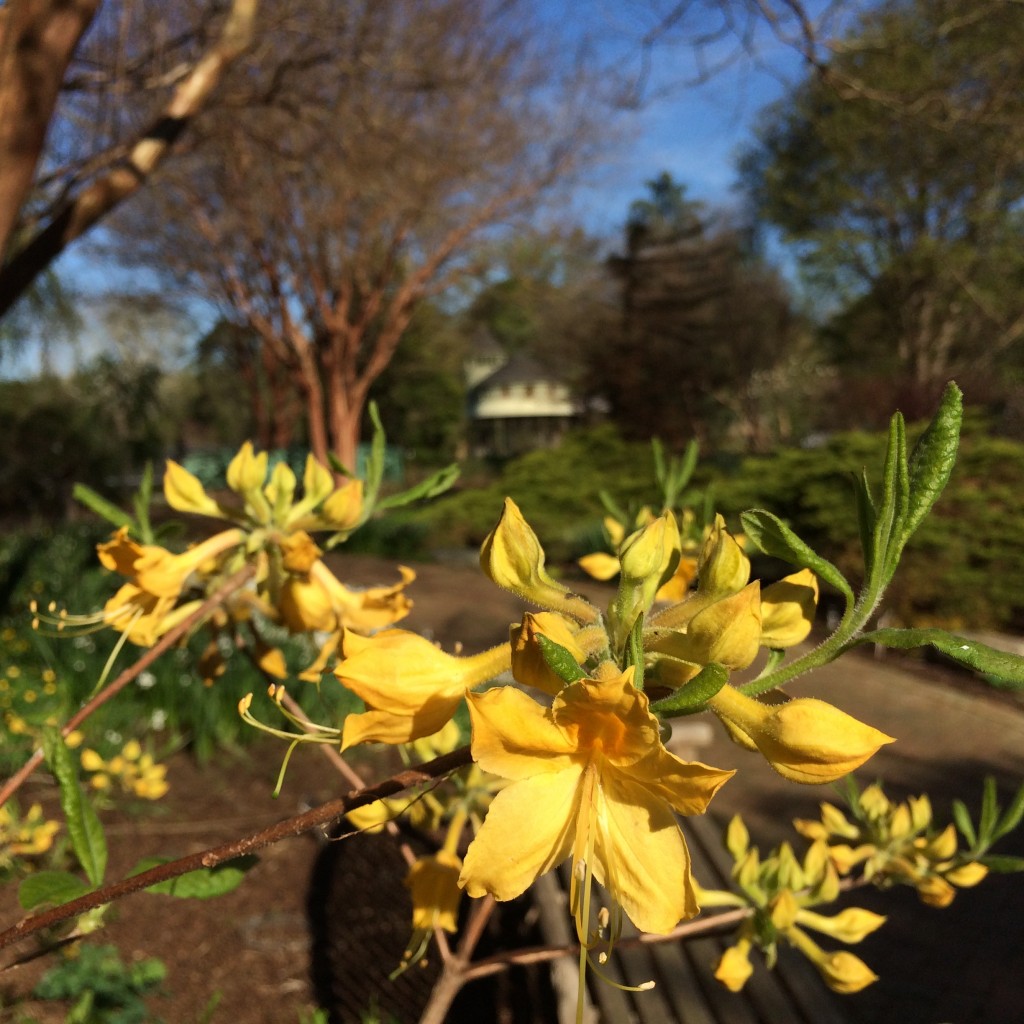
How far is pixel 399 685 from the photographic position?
0.51 meters

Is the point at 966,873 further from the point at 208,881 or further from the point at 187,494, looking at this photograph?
the point at 187,494

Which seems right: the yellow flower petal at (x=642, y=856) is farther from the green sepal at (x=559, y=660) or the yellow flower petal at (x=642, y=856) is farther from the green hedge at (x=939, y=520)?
the green hedge at (x=939, y=520)

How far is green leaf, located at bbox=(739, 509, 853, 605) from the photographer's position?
1.57ft

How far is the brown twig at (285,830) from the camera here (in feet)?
1.37

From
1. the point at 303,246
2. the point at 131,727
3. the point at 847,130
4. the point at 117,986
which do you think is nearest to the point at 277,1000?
the point at 117,986

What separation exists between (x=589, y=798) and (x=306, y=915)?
250 centimetres

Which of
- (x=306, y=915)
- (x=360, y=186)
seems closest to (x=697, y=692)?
(x=306, y=915)

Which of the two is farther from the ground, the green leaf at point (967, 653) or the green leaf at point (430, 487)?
the green leaf at point (430, 487)

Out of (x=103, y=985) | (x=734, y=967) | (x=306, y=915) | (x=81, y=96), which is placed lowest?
(x=306, y=915)

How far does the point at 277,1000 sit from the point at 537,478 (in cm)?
946

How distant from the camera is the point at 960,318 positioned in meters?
17.2

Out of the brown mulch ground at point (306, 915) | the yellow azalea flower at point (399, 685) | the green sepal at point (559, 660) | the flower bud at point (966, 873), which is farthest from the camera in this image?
the brown mulch ground at point (306, 915)

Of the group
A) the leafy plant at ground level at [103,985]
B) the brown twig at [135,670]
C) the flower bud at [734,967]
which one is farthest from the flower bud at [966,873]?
the leafy plant at ground level at [103,985]

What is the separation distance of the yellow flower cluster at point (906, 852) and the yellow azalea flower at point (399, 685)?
86cm
